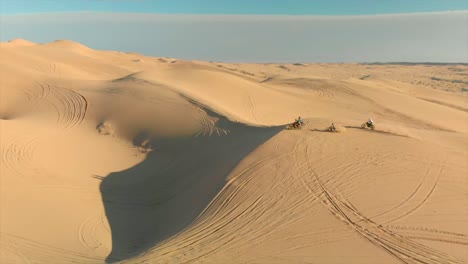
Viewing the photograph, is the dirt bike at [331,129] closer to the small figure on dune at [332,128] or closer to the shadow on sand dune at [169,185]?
Result: the small figure on dune at [332,128]

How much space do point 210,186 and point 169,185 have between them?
81.9 inches

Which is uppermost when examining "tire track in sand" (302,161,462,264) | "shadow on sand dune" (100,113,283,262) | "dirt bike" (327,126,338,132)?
"dirt bike" (327,126,338,132)

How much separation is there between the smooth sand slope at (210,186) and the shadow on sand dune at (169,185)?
51 mm

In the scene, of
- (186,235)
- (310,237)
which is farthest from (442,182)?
(186,235)

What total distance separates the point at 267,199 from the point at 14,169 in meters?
7.56

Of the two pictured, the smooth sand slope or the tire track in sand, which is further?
the smooth sand slope

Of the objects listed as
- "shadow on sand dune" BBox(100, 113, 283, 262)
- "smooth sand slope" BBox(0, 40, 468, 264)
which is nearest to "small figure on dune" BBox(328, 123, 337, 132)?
"smooth sand slope" BBox(0, 40, 468, 264)

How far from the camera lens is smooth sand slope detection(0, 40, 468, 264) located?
636 cm

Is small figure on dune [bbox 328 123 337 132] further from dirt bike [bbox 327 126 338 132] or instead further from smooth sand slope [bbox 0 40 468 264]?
smooth sand slope [bbox 0 40 468 264]

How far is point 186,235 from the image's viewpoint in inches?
275

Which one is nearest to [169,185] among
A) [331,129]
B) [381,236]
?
[331,129]

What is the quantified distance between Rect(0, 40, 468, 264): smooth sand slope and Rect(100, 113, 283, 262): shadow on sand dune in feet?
0.17

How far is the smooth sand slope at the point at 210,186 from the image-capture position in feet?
20.9

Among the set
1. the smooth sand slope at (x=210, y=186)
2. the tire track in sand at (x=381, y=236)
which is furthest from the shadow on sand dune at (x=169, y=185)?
the tire track in sand at (x=381, y=236)
